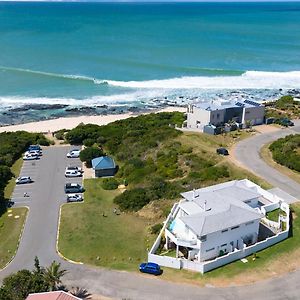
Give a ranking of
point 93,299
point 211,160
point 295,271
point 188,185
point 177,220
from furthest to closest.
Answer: point 211,160 → point 188,185 → point 177,220 → point 295,271 → point 93,299

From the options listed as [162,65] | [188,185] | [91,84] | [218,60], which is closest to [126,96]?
[91,84]

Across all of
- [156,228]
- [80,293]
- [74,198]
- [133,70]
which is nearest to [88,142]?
[74,198]

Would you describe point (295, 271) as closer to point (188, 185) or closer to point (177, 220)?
point (177, 220)

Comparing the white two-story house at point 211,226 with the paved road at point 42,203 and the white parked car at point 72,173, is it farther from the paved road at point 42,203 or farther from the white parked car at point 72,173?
the white parked car at point 72,173

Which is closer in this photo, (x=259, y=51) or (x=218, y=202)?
(x=218, y=202)

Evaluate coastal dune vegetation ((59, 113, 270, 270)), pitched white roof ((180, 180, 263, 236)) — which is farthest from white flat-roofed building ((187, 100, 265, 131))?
pitched white roof ((180, 180, 263, 236))

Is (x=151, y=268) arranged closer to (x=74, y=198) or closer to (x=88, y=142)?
(x=74, y=198)
